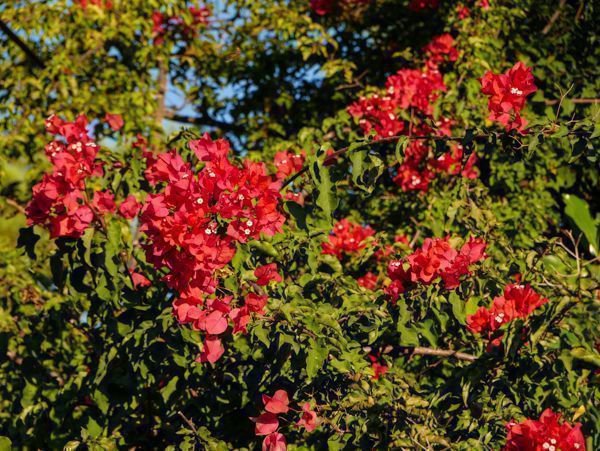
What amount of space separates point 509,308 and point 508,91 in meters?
0.69

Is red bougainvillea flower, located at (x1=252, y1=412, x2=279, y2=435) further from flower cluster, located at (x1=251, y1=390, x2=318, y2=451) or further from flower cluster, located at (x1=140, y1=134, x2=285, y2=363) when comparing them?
flower cluster, located at (x1=140, y1=134, x2=285, y2=363)

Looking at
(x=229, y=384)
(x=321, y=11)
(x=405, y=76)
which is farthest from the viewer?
(x=321, y=11)

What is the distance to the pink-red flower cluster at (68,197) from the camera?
230cm

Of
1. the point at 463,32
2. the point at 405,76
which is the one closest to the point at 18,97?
the point at 405,76

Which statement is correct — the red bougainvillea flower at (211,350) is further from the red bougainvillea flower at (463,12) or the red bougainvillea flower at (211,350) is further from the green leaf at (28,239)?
the red bougainvillea flower at (463,12)

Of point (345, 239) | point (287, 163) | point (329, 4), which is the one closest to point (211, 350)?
point (287, 163)

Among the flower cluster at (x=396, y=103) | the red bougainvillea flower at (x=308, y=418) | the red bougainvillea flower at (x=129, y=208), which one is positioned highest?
the red bougainvillea flower at (x=129, y=208)

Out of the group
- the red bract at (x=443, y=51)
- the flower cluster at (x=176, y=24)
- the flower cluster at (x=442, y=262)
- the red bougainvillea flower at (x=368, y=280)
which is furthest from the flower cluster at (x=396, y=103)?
the flower cluster at (x=176, y=24)

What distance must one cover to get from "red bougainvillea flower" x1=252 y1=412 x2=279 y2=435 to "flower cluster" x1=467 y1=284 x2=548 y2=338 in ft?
2.48

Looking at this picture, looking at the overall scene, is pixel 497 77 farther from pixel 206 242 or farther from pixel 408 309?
pixel 206 242

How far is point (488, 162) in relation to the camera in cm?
446

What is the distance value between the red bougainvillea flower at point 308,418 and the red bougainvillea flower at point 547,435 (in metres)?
0.55

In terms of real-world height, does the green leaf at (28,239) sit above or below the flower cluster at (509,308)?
above

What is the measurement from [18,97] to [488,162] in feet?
9.49
